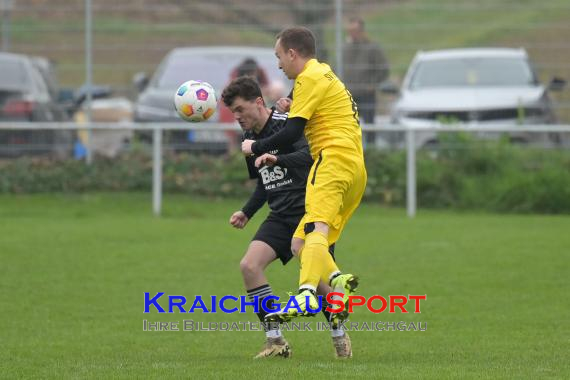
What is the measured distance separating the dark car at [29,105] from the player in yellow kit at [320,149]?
922 cm

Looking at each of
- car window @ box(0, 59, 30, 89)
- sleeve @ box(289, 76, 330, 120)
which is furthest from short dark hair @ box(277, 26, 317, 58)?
car window @ box(0, 59, 30, 89)

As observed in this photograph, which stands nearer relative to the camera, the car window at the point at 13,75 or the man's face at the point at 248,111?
the man's face at the point at 248,111

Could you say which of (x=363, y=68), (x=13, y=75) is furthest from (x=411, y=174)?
(x=13, y=75)

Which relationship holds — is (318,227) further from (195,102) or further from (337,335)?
(195,102)

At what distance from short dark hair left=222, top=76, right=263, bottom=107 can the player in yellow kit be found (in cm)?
24

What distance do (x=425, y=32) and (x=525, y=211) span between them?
3207 mm

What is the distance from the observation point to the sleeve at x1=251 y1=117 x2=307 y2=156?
7.19 m

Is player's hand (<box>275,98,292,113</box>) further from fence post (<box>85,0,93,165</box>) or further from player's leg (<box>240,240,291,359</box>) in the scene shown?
fence post (<box>85,0,93,165</box>)

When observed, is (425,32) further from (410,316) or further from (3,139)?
(410,316)

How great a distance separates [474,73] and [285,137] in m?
10.5

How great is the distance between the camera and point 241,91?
7.45 metres

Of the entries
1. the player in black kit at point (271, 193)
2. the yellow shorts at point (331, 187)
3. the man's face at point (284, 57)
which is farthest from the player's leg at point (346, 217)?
the man's face at point (284, 57)

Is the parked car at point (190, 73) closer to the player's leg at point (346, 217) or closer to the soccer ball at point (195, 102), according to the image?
the soccer ball at point (195, 102)

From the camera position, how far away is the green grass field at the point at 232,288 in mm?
7176
